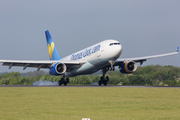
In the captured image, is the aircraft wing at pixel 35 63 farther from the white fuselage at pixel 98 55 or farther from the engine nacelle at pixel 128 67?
the engine nacelle at pixel 128 67

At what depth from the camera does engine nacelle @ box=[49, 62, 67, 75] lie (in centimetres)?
3516

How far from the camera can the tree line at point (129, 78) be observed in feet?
130

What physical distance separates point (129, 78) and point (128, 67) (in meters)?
3.40

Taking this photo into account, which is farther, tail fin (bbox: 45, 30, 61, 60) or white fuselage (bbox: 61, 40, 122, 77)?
tail fin (bbox: 45, 30, 61, 60)

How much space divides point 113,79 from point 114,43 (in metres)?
8.09

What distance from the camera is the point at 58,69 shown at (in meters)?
36.0

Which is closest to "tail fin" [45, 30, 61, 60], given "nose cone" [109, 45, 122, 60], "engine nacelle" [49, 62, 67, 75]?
"engine nacelle" [49, 62, 67, 75]

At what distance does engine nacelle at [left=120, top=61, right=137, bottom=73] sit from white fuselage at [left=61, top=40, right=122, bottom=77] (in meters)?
3.41

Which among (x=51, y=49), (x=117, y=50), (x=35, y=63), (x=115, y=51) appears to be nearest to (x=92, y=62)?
(x=115, y=51)

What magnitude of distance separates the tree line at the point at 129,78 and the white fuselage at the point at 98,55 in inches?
168

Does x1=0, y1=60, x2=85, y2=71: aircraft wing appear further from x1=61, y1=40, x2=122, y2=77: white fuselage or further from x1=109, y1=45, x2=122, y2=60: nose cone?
x1=109, y1=45, x2=122, y2=60: nose cone

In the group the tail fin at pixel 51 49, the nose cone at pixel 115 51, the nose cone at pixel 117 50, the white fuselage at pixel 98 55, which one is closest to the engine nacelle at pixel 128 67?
the white fuselage at pixel 98 55

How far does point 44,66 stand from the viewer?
39.4 metres
